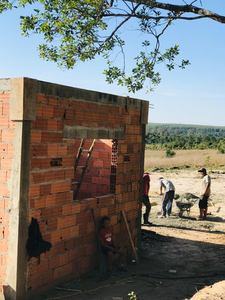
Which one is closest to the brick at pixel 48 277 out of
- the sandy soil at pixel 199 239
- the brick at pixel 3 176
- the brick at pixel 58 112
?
the brick at pixel 3 176

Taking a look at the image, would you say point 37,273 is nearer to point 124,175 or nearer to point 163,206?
point 124,175

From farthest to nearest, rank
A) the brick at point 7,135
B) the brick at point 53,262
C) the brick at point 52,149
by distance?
the brick at point 53,262 → the brick at point 52,149 → the brick at point 7,135

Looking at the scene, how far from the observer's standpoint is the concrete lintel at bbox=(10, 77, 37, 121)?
5.90 metres

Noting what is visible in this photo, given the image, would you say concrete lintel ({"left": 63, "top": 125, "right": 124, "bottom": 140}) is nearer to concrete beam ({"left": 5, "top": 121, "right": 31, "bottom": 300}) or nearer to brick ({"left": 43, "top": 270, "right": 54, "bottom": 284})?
concrete beam ({"left": 5, "top": 121, "right": 31, "bottom": 300})

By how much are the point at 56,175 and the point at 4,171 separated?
3.26 feet

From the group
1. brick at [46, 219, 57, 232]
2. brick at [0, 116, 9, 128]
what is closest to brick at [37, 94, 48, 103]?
brick at [0, 116, 9, 128]

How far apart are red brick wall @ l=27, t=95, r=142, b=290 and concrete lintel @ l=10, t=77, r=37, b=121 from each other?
26 centimetres

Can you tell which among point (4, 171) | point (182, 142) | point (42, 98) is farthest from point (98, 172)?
point (182, 142)

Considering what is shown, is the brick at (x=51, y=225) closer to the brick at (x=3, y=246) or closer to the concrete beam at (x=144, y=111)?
the brick at (x=3, y=246)

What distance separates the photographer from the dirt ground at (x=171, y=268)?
6.82 meters

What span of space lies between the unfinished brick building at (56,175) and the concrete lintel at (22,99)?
0.02m

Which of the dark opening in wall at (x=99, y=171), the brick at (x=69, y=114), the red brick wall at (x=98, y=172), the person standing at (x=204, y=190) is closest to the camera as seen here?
the brick at (x=69, y=114)

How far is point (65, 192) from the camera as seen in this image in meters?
7.01

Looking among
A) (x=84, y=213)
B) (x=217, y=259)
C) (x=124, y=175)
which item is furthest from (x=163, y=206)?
(x=84, y=213)
